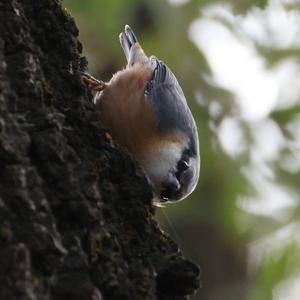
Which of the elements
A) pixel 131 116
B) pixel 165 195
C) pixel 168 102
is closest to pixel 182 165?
pixel 165 195

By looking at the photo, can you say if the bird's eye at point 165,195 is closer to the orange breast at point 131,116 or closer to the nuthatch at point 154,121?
the nuthatch at point 154,121

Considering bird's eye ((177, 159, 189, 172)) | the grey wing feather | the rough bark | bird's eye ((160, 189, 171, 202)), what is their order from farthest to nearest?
1. the grey wing feather
2. bird's eye ((177, 159, 189, 172))
3. bird's eye ((160, 189, 171, 202))
4. the rough bark

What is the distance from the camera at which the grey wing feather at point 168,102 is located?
4.14m

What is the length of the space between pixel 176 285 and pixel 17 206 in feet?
2.25

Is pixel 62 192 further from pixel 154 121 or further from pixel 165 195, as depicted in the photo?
pixel 154 121

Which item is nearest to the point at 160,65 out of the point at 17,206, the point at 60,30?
the point at 60,30

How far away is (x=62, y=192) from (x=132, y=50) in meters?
2.62

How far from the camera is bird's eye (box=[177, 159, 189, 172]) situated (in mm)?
3885

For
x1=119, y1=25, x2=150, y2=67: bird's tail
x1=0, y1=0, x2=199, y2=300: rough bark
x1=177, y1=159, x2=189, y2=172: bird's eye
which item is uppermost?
x1=119, y1=25, x2=150, y2=67: bird's tail

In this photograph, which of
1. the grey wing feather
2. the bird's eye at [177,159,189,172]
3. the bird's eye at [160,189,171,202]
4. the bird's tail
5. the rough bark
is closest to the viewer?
the rough bark

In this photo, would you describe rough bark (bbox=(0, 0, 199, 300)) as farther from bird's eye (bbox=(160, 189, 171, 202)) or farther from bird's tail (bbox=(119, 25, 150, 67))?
bird's tail (bbox=(119, 25, 150, 67))

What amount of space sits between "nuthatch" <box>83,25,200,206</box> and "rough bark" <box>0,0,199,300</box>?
94 cm

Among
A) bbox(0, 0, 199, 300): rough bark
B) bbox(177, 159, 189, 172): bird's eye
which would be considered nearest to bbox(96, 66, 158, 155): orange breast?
bbox(177, 159, 189, 172): bird's eye

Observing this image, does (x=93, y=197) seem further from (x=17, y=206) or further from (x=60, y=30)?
(x=60, y=30)
